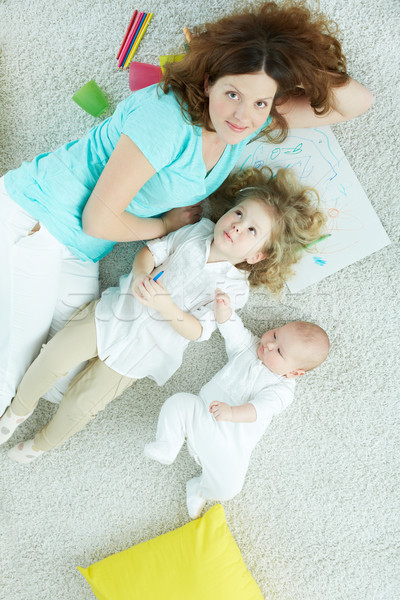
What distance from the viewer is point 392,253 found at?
1.04 metres

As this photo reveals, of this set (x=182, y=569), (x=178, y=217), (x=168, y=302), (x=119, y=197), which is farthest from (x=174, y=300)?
(x=182, y=569)

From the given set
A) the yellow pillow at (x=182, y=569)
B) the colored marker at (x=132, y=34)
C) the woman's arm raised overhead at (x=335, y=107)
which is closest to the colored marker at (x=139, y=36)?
the colored marker at (x=132, y=34)

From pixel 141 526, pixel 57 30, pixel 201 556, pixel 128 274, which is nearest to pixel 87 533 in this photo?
pixel 141 526

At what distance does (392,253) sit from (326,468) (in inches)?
21.4

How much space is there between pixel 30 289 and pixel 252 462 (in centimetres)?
67

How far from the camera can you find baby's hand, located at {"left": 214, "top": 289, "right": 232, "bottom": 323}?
0.96 meters

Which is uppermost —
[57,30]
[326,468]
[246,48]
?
[57,30]

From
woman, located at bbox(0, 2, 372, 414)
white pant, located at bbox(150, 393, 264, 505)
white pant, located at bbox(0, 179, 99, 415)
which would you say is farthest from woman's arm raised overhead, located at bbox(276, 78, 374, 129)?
white pant, located at bbox(150, 393, 264, 505)

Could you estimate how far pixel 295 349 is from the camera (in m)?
0.99

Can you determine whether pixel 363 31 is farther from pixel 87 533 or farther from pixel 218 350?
pixel 87 533

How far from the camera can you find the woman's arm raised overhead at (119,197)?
2.41 feet

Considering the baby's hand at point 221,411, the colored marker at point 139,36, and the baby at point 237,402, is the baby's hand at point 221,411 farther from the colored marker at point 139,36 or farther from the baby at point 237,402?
the colored marker at point 139,36

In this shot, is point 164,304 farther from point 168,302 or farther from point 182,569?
point 182,569

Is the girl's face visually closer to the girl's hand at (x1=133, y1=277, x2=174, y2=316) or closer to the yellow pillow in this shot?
the girl's hand at (x1=133, y1=277, x2=174, y2=316)
